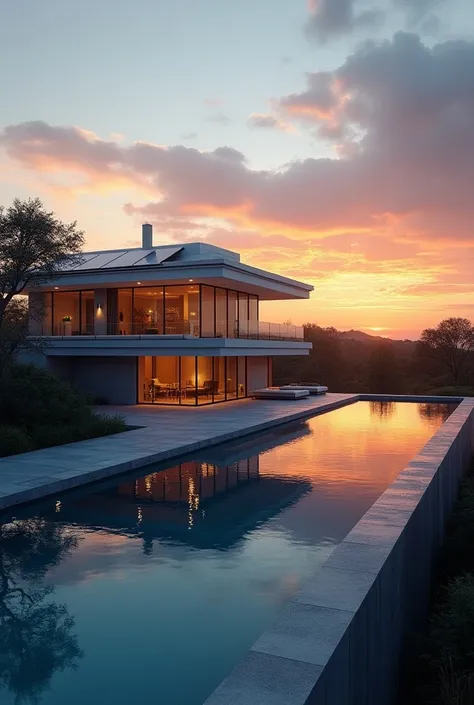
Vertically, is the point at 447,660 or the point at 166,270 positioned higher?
the point at 166,270

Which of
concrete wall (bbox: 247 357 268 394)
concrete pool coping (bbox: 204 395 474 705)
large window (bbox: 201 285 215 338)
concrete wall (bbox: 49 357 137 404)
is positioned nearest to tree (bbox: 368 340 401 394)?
concrete wall (bbox: 247 357 268 394)

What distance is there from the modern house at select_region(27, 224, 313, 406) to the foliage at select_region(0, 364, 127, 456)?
791 cm

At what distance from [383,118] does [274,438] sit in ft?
38.7

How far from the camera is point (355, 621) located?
4.31m

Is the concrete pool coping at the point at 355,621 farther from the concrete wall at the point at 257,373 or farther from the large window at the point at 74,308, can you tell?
the large window at the point at 74,308

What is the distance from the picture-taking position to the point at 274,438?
17.5 meters

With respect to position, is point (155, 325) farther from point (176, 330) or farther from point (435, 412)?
point (435, 412)

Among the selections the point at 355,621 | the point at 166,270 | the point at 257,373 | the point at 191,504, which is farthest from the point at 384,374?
the point at 355,621

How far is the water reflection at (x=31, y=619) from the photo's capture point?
5.06 meters

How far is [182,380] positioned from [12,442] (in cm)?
1357

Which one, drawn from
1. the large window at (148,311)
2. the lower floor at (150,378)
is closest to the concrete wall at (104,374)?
the lower floor at (150,378)

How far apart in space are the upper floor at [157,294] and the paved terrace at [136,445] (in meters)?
3.83

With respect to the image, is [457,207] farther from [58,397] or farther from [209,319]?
[58,397]

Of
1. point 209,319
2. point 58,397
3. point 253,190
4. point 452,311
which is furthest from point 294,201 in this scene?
point 452,311
